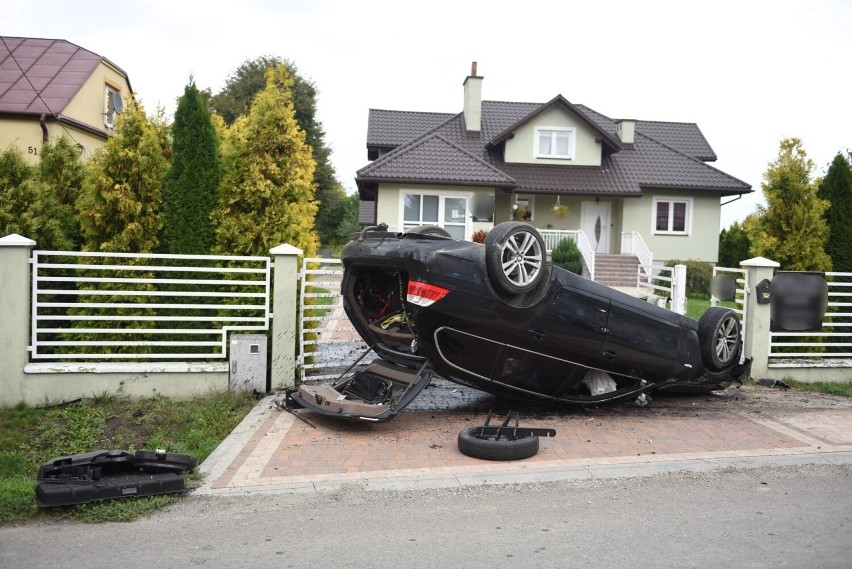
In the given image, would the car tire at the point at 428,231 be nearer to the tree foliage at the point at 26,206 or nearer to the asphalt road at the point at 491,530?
the asphalt road at the point at 491,530

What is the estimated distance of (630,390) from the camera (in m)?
8.10

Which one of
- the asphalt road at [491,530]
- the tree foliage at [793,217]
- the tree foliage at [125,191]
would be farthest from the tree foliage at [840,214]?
the tree foliage at [125,191]

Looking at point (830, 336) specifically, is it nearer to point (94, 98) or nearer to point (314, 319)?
point (314, 319)

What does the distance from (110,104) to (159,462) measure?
22.3 metres

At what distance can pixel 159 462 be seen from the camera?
18.5ft

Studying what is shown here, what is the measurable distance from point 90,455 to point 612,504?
3.92m

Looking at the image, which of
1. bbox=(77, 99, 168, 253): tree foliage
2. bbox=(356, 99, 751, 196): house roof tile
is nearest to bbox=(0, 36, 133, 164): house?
bbox=(356, 99, 751, 196): house roof tile

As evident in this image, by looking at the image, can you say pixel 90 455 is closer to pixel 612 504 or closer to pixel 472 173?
pixel 612 504

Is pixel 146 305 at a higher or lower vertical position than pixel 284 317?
higher

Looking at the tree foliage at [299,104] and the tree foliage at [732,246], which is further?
the tree foliage at [299,104]

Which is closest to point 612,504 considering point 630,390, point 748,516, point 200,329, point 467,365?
point 748,516

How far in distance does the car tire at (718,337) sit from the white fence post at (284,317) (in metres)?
4.85

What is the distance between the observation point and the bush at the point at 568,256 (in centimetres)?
2259

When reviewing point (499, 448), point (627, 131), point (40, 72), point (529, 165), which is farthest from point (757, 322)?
point (40, 72)
